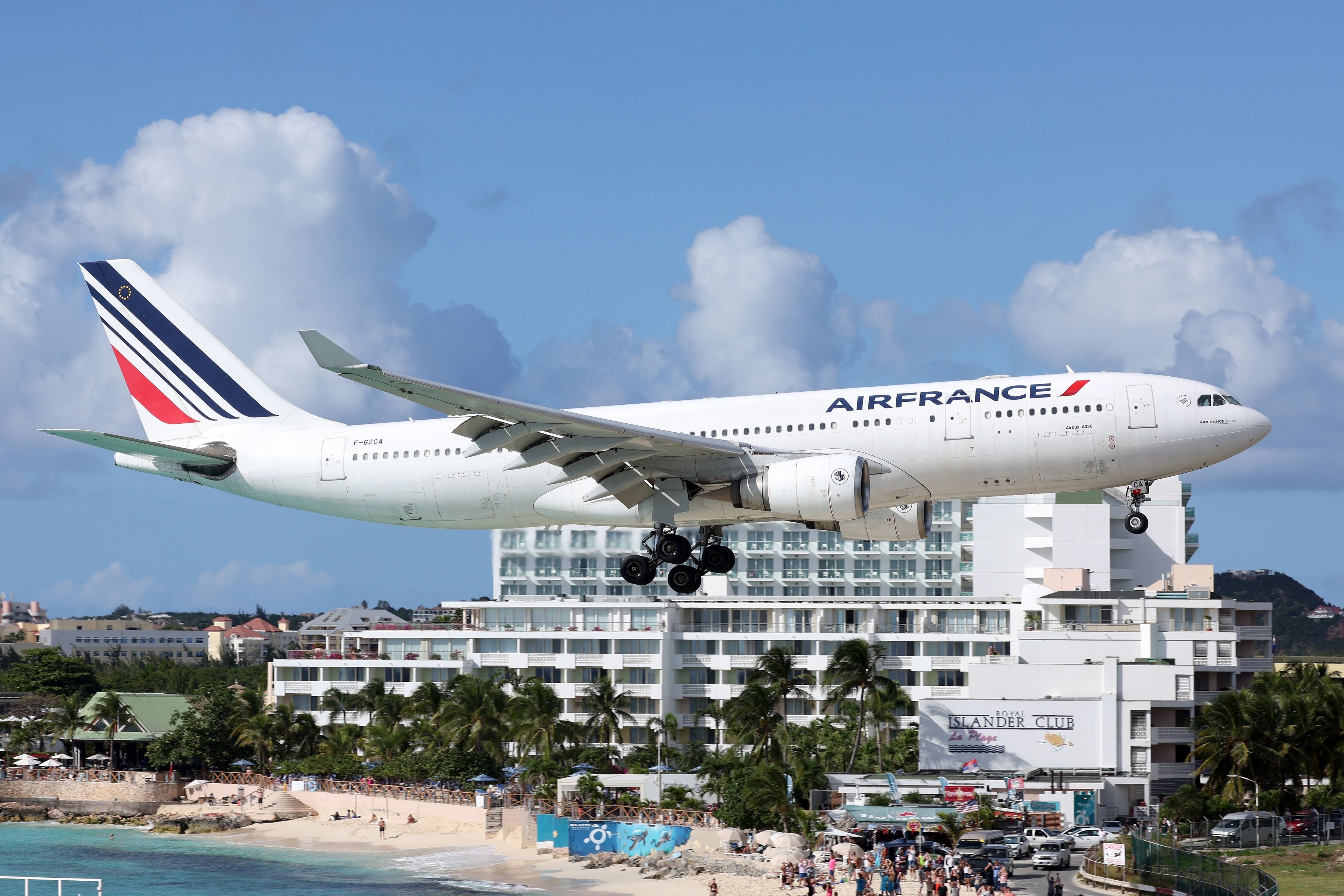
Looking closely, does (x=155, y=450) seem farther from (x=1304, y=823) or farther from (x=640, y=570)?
(x=1304, y=823)

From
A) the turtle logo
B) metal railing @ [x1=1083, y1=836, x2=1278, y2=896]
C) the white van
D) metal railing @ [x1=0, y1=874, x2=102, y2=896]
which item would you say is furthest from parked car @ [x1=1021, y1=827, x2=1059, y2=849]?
metal railing @ [x1=0, y1=874, x2=102, y2=896]

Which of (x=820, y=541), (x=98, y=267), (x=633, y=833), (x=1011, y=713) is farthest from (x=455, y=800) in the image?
(x=820, y=541)

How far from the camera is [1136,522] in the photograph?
44156 millimetres

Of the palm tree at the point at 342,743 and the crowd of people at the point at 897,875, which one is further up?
the palm tree at the point at 342,743

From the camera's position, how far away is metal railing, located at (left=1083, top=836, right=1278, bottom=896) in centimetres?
4828

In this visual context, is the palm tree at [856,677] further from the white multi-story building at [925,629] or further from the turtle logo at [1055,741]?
the turtle logo at [1055,741]

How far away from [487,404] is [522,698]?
67.3 m

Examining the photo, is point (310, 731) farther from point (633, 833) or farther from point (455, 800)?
point (633, 833)

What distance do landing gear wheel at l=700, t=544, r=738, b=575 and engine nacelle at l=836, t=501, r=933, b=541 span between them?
11.3ft

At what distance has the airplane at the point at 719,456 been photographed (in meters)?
41.8

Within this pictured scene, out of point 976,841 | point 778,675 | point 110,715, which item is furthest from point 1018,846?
point 110,715

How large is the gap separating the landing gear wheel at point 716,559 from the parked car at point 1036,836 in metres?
31.5

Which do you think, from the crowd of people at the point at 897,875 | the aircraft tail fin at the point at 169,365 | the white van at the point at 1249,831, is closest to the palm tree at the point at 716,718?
the crowd of people at the point at 897,875

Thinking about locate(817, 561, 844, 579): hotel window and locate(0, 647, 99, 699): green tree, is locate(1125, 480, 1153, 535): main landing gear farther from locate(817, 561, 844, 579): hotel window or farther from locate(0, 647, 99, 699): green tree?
locate(0, 647, 99, 699): green tree
